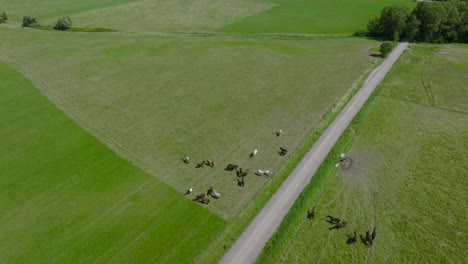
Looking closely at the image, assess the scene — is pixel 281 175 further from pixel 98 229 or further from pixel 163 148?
pixel 98 229

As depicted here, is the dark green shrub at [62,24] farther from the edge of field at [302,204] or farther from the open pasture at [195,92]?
the edge of field at [302,204]

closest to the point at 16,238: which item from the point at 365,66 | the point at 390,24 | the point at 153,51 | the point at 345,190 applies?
the point at 345,190

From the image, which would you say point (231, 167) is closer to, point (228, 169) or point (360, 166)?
point (228, 169)

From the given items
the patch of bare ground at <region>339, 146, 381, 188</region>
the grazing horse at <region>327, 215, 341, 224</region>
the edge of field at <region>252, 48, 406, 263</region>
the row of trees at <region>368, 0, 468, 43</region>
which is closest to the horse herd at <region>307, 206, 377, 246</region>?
the grazing horse at <region>327, 215, 341, 224</region>

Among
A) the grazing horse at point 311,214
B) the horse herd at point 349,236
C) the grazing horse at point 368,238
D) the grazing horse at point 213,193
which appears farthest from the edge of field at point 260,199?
the grazing horse at point 368,238

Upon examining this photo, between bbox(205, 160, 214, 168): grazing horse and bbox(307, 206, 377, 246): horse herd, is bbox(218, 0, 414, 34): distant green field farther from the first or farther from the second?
bbox(307, 206, 377, 246): horse herd

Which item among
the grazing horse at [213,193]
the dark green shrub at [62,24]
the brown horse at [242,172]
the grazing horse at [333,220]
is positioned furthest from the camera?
the dark green shrub at [62,24]
